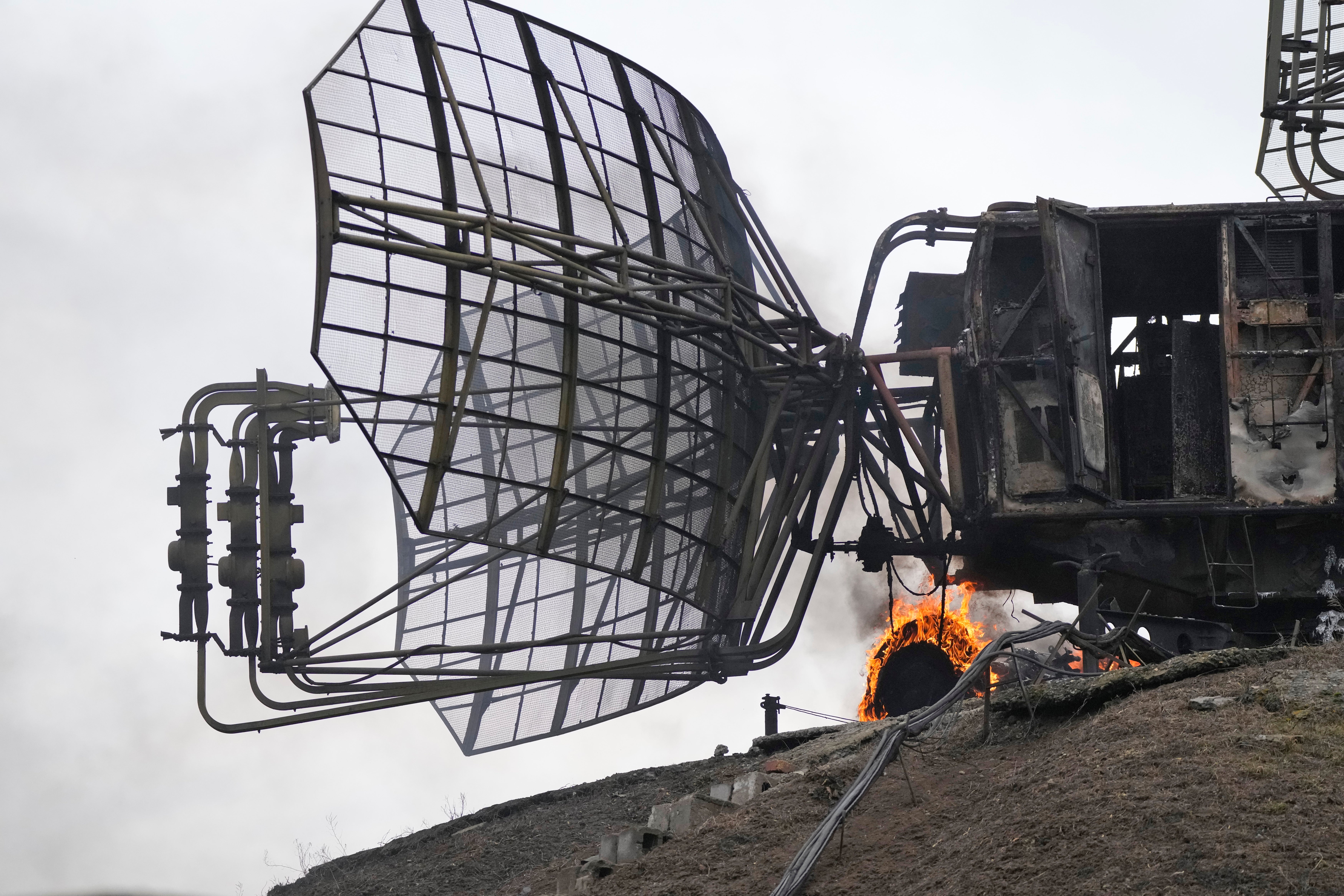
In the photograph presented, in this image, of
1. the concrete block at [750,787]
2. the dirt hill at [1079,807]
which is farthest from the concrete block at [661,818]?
the dirt hill at [1079,807]

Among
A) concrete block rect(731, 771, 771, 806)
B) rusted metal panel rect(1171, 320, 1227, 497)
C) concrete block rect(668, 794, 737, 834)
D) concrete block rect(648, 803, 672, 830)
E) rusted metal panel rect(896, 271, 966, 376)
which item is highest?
rusted metal panel rect(896, 271, 966, 376)

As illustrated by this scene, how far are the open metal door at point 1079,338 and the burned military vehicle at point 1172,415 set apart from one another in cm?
3

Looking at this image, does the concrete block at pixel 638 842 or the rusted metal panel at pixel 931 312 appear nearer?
the concrete block at pixel 638 842

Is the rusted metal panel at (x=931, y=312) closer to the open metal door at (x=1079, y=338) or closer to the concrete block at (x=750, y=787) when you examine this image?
the open metal door at (x=1079, y=338)

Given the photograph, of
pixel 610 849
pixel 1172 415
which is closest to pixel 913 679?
pixel 1172 415

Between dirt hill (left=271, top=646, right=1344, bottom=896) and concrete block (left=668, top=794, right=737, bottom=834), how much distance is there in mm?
577

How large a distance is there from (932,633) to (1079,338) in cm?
595

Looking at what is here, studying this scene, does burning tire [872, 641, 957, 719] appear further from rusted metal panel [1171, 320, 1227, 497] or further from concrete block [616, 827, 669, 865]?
concrete block [616, 827, 669, 865]

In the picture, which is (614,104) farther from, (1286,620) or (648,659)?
(1286,620)

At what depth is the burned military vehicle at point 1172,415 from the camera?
25.9m

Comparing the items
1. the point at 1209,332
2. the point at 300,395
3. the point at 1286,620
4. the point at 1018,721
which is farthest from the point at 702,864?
the point at 1209,332

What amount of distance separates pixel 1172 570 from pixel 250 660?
574 inches

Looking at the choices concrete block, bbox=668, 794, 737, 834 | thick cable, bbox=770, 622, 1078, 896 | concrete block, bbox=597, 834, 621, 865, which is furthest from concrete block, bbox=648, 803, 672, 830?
thick cable, bbox=770, 622, 1078, 896

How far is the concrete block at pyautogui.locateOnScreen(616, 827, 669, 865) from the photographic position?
17000 millimetres
